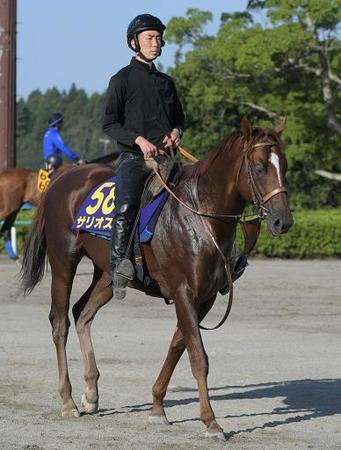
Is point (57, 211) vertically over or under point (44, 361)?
over

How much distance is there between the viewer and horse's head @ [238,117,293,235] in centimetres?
739

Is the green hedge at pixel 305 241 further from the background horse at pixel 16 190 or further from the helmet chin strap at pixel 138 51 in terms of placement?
the helmet chin strap at pixel 138 51

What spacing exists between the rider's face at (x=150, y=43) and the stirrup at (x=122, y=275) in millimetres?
1520

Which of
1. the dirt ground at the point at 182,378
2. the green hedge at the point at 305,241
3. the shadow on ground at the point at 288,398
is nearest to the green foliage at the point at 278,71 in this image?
the green hedge at the point at 305,241

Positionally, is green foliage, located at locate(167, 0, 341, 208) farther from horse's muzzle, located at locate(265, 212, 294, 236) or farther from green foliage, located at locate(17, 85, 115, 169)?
green foliage, located at locate(17, 85, 115, 169)

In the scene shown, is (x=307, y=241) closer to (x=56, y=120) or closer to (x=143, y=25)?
(x=56, y=120)

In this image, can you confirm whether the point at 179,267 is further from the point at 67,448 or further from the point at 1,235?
the point at 1,235

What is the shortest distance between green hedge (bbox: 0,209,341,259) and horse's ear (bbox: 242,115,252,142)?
16544mm

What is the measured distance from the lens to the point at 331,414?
838 centimetres

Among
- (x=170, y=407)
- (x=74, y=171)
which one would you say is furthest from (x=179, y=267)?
(x=74, y=171)

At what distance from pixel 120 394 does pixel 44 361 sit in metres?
1.73

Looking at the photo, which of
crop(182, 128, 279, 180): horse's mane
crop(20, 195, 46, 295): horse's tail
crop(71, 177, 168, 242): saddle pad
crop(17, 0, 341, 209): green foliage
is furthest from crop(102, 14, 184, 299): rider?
crop(17, 0, 341, 209): green foliage

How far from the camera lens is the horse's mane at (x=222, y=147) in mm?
7613

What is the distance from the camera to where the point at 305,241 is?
24547mm
